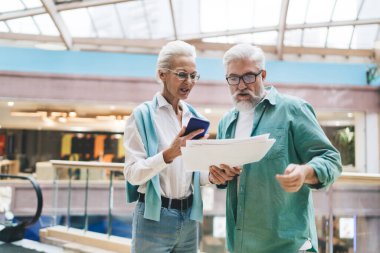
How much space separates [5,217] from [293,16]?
11.3m

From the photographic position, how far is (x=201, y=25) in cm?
1334

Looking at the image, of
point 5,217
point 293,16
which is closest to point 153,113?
point 5,217

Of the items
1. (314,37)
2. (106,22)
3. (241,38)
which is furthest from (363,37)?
(106,22)

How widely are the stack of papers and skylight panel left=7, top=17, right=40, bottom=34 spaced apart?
1293 centimetres

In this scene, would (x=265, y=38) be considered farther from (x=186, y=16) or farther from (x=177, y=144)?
(x=177, y=144)

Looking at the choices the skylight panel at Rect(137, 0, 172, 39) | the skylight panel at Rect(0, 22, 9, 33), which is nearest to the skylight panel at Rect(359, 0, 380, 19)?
the skylight panel at Rect(137, 0, 172, 39)

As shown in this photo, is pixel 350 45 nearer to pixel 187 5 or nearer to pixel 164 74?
pixel 187 5

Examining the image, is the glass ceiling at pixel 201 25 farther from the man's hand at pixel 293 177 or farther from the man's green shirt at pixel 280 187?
the man's hand at pixel 293 177

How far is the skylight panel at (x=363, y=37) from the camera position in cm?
1347

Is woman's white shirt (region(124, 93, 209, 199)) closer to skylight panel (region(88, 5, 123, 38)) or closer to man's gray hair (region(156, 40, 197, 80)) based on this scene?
man's gray hair (region(156, 40, 197, 80))

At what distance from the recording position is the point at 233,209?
1.72 m

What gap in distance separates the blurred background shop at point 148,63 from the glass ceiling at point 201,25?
1.4 inches

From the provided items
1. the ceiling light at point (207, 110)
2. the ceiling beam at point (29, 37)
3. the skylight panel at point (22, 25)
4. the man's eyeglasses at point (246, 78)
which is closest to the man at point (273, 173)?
the man's eyeglasses at point (246, 78)

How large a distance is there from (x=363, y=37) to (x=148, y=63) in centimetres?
796
